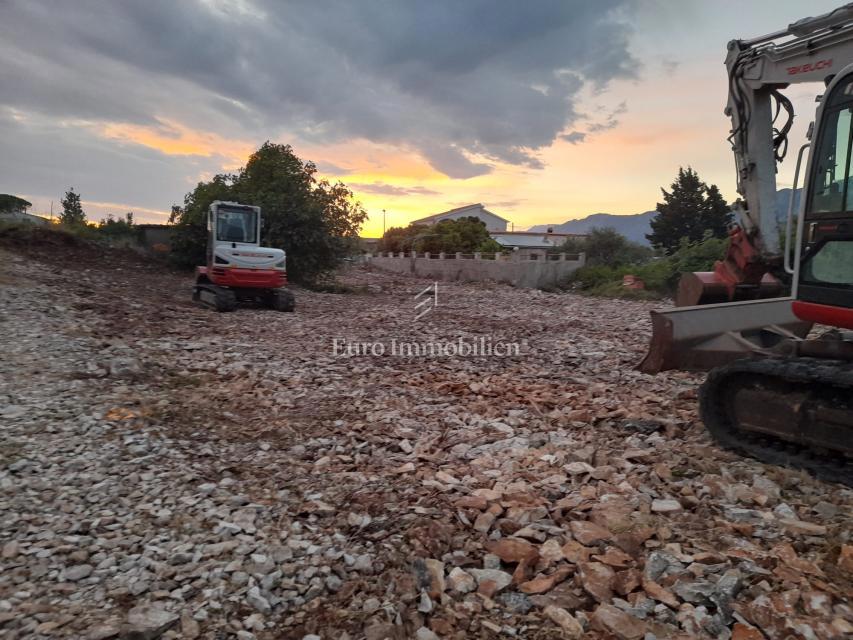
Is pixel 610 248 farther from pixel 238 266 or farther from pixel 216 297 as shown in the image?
pixel 216 297


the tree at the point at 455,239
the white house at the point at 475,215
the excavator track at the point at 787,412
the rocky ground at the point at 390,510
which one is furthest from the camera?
the white house at the point at 475,215

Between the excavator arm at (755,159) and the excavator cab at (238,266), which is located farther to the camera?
the excavator cab at (238,266)

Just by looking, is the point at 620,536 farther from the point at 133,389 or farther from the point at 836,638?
the point at 133,389

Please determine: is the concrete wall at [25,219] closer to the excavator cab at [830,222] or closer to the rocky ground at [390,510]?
the rocky ground at [390,510]

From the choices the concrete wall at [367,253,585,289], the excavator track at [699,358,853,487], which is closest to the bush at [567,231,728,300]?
the concrete wall at [367,253,585,289]

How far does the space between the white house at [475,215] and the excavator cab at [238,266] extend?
47.1 metres

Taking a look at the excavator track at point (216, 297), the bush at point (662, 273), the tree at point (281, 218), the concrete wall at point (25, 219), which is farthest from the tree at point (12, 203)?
the bush at point (662, 273)

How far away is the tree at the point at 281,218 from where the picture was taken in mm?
19625

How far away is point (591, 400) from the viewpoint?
611 centimetres

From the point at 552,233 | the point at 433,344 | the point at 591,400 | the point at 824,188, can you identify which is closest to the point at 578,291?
the point at 433,344

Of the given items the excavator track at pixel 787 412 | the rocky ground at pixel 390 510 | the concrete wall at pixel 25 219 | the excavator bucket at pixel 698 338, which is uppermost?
the concrete wall at pixel 25 219

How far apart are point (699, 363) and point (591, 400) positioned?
131 cm

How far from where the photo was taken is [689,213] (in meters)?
42.8

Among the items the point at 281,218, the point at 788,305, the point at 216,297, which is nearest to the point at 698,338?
the point at 788,305
